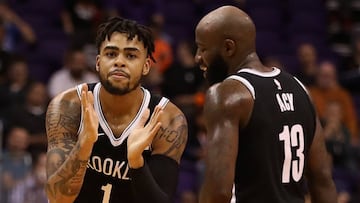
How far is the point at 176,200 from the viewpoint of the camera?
9.91 meters

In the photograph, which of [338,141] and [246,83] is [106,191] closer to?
[246,83]

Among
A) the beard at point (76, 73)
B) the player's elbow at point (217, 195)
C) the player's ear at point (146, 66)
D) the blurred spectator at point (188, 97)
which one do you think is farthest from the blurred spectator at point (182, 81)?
the player's elbow at point (217, 195)

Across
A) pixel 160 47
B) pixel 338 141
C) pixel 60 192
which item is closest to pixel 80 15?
pixel 160 47

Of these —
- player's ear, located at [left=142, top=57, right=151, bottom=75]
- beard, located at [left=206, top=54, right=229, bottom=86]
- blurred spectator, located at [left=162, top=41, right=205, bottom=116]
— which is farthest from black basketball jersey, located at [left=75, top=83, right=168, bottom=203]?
blurred spectator, located at [left=162, top=41, right=205, bottom=116]

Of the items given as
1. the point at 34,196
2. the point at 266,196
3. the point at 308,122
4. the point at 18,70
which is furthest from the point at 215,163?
the point at 18,70

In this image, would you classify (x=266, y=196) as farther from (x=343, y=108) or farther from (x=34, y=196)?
(x=343, y=108)

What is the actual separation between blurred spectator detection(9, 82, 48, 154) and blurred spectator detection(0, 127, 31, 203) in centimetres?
29

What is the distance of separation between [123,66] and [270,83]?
92 cm

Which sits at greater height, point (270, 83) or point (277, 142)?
point (270, 83)

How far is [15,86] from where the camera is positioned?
11219mm

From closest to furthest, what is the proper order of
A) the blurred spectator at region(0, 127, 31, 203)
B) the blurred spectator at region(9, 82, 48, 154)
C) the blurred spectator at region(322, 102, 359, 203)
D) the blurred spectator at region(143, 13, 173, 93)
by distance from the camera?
the blurred spectator at region(0, 127, 31, 203) < the blurred spectator at region(9, 82, 48, 154) < the blurred spectator at region(322, 102, 359, 203) < the blurred spectator at region(143, 13, 173, 93)

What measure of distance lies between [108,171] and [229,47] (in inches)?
44.8

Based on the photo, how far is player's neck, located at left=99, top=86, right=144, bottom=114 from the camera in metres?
5.39

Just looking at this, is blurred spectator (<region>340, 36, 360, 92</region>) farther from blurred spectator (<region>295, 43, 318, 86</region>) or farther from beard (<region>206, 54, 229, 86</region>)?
beard (<region>206, 54, 229, 86</region>)
